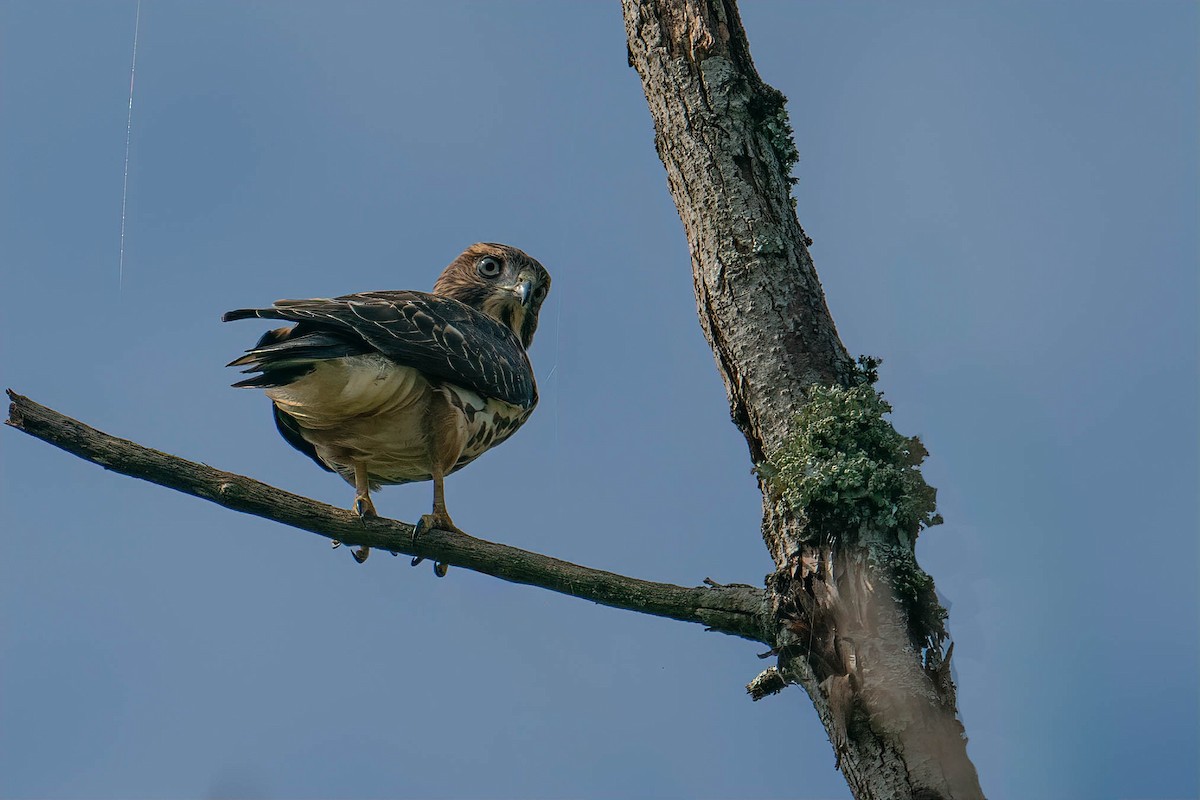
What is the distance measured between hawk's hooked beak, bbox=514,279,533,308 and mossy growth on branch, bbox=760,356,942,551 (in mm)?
2910

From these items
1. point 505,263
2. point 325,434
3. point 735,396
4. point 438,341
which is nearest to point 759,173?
point 735,396

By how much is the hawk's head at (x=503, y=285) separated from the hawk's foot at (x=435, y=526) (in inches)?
77.1

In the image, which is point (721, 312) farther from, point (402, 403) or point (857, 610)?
point (402, 403)

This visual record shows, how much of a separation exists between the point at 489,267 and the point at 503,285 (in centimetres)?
20

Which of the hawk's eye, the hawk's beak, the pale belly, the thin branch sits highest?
the hawk's eye

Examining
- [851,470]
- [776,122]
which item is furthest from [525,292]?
[851,470]

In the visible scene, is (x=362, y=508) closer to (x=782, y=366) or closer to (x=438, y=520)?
(x=438, y=520)

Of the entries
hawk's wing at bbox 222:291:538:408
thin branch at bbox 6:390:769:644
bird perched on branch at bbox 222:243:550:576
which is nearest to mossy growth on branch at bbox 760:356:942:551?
thin branch at bbox 6:390:769:644

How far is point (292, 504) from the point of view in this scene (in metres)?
3.79

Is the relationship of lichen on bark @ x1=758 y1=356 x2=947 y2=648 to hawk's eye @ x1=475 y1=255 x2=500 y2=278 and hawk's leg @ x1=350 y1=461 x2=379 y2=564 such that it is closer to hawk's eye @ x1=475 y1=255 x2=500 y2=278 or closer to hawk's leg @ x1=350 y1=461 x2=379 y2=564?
hawk's leg @ x1=350 y1=461 x2=379 y2=564

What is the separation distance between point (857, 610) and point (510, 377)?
93.1 inches

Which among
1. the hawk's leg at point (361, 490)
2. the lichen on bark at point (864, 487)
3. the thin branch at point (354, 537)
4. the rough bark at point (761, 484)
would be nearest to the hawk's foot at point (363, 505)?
the hawk's leg at point (361, 490)

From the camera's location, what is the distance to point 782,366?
3.82m

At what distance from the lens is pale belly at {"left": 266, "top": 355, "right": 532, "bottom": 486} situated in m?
4.52
